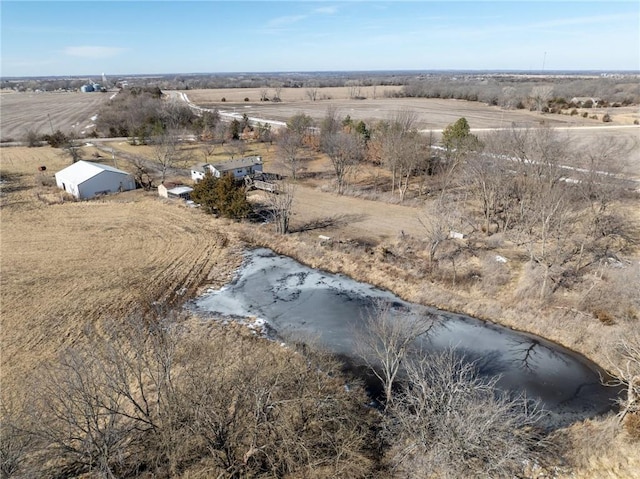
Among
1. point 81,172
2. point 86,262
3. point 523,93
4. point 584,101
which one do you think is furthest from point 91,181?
point 584,101

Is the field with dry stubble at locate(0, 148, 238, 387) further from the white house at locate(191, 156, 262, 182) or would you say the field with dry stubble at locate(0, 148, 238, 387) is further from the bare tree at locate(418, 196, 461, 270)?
the bare tree at locate(418, 196, 461, 270)

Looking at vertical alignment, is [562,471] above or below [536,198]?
below

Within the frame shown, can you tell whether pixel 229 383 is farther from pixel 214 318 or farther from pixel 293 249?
pixel 293 249

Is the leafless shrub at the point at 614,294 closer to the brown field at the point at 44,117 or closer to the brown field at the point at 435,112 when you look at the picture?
the brown field at the point at 435,112

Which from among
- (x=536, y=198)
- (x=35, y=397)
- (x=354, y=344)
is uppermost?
(x=536, y=198)

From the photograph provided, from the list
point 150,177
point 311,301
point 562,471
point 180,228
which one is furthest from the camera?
point 150,177

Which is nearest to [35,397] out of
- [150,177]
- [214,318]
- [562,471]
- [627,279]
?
[214,318]

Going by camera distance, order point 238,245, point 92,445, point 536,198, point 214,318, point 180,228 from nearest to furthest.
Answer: point 92,445 → point 214,318 → point 536,198 → point 238,245 → point 180,228

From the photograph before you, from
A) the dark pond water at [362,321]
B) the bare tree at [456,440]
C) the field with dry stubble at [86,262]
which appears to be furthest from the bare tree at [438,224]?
the bare tree at [456,440]

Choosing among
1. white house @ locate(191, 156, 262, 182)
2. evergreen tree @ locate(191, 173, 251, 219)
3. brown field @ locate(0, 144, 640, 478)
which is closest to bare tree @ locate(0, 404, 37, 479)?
brown field @ locate(0, 144, 640, 478)
